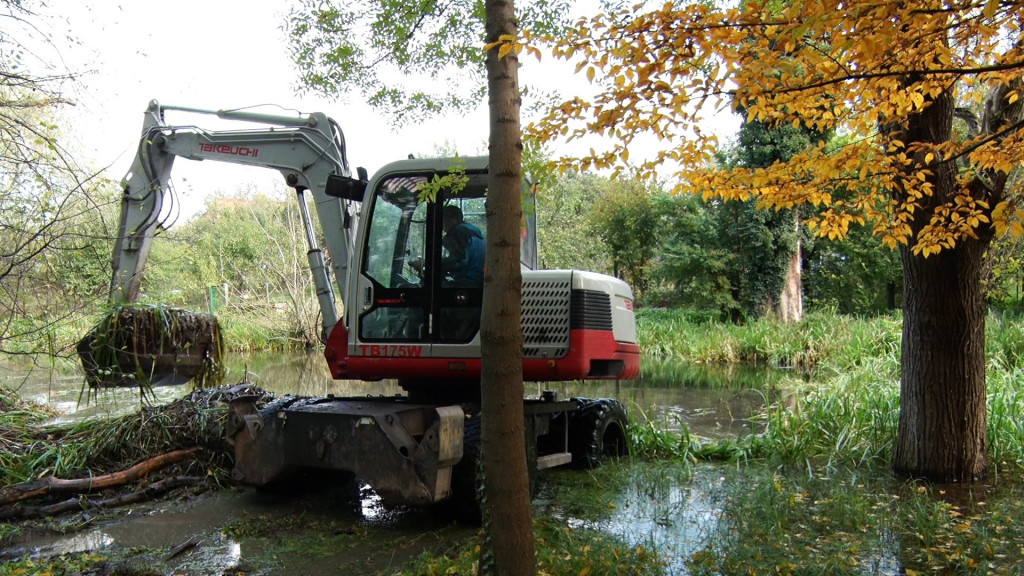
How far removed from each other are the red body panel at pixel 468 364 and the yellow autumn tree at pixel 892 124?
1.18m

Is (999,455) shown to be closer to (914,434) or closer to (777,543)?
(914,434)

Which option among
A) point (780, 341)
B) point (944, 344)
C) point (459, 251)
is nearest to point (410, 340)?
point (459, 251)

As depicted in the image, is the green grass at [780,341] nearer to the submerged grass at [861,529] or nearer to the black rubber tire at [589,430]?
the black rubber tire at [589,430]

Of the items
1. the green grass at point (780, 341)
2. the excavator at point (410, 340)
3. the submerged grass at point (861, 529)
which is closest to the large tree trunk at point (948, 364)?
the submerged grass at point (861, 529)

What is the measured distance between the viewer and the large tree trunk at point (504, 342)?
2.71 m

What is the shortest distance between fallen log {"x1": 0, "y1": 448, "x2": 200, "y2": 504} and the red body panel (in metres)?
1.58

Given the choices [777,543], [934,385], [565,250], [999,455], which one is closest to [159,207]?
[777,543]

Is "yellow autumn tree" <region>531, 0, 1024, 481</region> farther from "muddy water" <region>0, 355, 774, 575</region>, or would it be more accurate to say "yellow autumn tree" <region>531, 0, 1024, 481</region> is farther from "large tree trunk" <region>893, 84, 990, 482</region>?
"muddy water" <region>0, 355, 774, 575</region>

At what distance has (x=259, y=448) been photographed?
4.92 metres

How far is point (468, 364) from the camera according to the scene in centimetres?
488

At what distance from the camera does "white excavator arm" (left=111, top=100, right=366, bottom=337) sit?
583cm

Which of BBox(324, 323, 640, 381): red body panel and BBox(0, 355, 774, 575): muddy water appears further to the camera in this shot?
BBox(324, 323, 640, 381): red body panel

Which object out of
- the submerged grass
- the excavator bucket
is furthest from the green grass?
the excavator bucket

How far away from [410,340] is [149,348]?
214 cm
